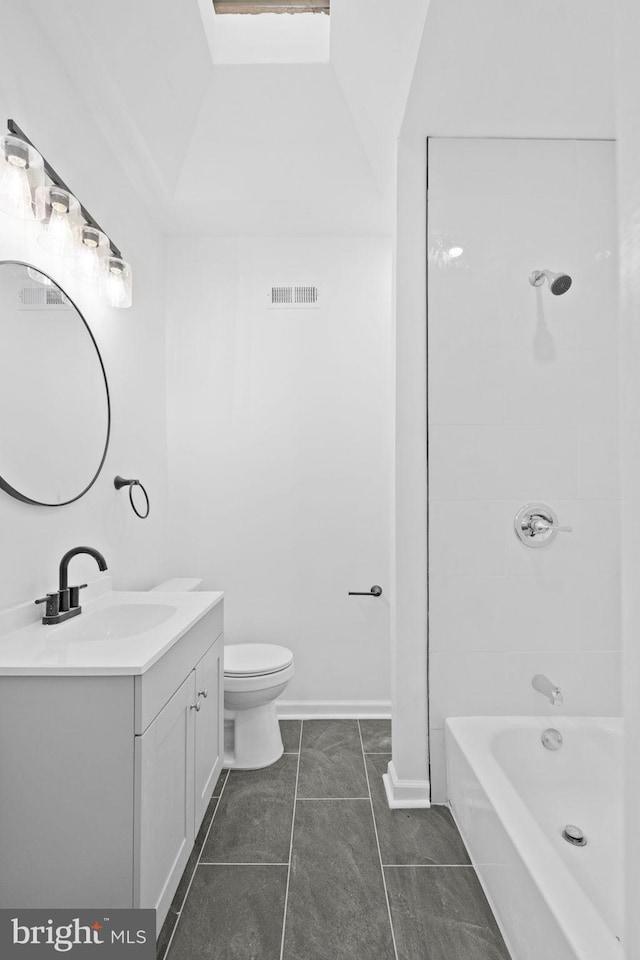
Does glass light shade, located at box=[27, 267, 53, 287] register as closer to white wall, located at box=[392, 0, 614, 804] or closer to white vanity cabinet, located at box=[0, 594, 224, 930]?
white vanity cabinet, located at box=[0, 594, 224, 930]

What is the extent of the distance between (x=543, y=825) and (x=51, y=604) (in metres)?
1.73

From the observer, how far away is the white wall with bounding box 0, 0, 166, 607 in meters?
1.55

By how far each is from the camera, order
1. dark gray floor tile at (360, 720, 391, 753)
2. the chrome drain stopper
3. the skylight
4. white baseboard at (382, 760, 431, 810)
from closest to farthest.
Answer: the chrome drain stopper, white baseboard at (382, 760, 431, 810), the skylight, dark gray floor tile at (360, 720, 391, 753)

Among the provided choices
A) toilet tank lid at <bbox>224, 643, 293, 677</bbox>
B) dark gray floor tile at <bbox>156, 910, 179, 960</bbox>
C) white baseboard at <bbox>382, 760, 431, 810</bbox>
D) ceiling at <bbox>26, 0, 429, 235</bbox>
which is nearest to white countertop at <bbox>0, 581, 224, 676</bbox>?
toilet tank lid at <bbox>224, 643, 293, 677</bbox>

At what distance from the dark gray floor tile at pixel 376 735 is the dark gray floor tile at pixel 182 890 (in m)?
0.81

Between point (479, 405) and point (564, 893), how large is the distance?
150 centimetres

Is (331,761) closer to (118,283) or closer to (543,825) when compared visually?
(543,825)

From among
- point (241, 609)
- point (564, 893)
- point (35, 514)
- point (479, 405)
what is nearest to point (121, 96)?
point (35, 514)

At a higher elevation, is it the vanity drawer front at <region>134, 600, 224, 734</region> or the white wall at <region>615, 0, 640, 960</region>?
the white wall at <region>615, 0, 640, 960</region>

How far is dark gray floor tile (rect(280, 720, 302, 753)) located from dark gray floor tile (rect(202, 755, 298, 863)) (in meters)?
0.13

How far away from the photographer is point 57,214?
5.47 feet

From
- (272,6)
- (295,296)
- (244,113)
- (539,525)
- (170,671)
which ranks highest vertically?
(272,6)

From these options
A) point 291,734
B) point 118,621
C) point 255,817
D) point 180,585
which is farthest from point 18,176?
point 291,734

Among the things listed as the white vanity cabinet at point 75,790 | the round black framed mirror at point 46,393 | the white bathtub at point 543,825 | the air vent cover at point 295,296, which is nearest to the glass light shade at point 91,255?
the round black framed mirror at point 46,393
